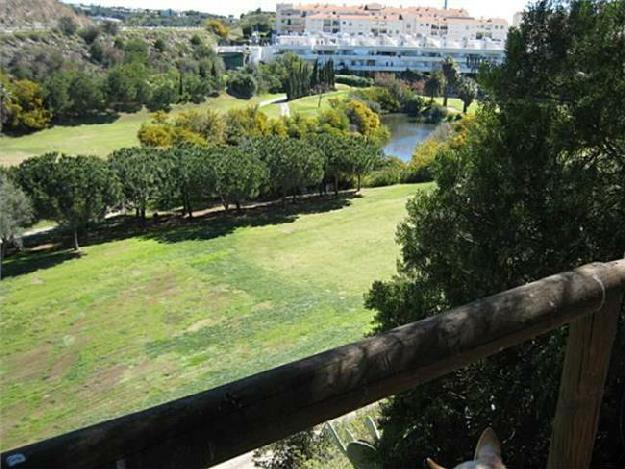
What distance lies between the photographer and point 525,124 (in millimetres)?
7688

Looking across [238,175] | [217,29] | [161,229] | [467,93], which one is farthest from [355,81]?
[161,229]

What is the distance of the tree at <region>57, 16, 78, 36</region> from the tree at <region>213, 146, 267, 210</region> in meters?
51.0

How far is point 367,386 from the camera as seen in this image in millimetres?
1324

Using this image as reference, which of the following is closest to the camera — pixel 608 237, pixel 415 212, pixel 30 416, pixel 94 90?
pixel 608 237

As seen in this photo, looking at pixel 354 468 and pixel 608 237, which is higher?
pixel 608 237

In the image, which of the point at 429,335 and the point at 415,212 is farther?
the point at 415,212

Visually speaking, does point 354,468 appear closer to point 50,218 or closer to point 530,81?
point 530,81

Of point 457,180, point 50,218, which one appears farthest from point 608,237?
point 50,218

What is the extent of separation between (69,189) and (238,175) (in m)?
8.46

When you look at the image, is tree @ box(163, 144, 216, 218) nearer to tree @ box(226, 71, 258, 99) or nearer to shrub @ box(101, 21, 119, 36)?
tree @ box(226, 71, 258, 99)

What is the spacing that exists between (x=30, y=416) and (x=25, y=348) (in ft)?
16.3

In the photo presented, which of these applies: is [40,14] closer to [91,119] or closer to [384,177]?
[91,119]

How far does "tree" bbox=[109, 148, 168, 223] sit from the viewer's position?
32531 mm

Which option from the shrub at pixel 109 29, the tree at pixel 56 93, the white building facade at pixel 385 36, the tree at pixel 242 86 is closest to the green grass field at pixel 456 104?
the white building facade at pixel 385 36
